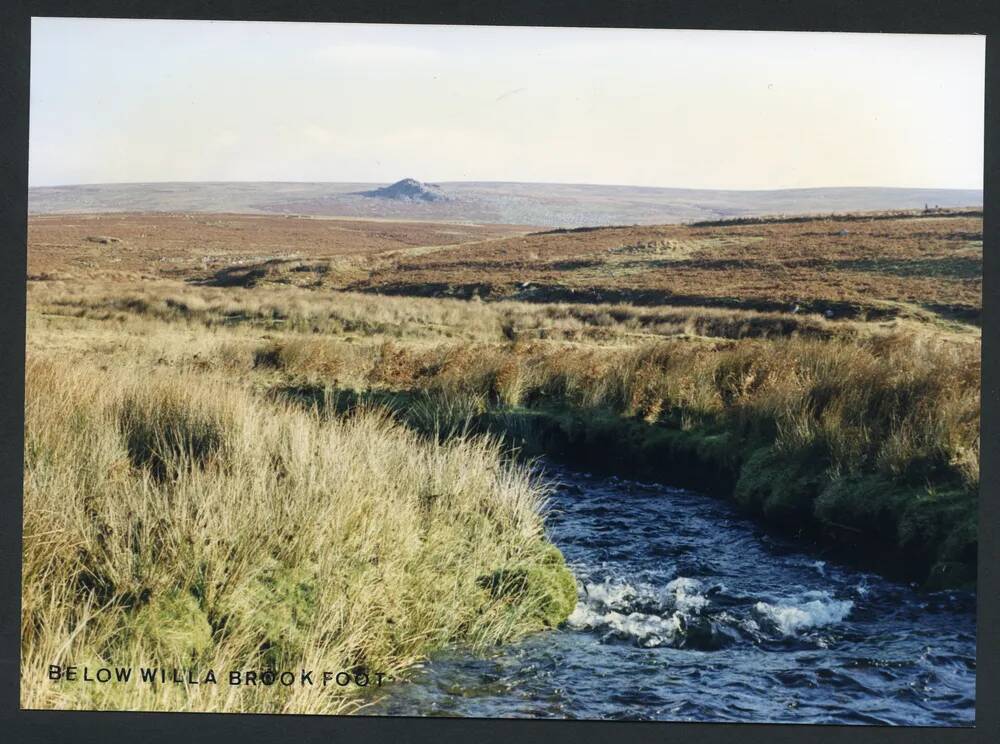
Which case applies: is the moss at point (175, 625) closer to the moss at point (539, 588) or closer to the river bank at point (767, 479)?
the moss at point (539, 588)

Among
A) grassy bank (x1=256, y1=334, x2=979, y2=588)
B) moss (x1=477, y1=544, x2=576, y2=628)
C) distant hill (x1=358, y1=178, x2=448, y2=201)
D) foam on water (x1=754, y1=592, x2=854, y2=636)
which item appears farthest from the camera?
distant hill (x1=358, y1=178, x2=448, y2=201)

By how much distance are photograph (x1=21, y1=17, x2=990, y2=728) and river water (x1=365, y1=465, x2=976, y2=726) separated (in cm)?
2

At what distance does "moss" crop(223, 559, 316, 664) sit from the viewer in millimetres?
5723

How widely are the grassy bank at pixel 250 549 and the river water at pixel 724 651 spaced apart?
0.38 m

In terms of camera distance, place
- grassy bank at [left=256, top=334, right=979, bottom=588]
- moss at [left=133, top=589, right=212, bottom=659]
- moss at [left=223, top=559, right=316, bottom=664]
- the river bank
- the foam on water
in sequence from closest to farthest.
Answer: moss at [left=133, top=589, right=212, bottom=659] < moss at [left=223, top=559, right=316, bottom=664] < the foam on water < the river bank < grassy bank at [left=256, top=334, right=979, bottom=588]

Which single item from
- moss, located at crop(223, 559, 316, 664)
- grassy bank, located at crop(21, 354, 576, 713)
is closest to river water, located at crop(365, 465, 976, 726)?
grassy bank, located at crop(21, 354, 576, 713)

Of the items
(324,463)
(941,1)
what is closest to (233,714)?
(324,463)

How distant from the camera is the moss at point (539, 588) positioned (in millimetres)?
6801

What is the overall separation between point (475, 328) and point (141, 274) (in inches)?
175

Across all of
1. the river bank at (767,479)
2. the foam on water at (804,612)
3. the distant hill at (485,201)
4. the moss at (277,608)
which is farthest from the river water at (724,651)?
the distant hill at (485,201)

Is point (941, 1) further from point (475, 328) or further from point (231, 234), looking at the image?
point (475, 328)

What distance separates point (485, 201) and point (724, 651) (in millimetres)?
4315

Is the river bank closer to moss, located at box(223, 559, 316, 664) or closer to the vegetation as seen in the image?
the vegetation

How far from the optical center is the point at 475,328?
1324 cm
